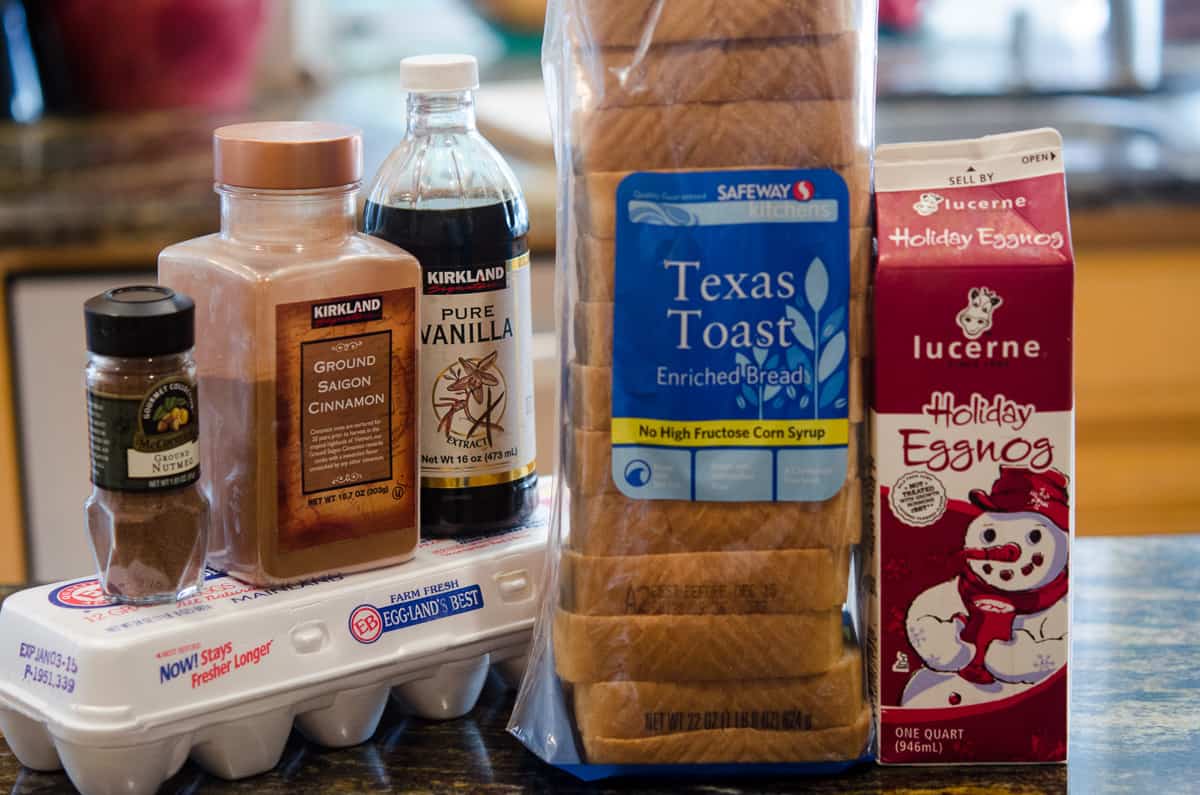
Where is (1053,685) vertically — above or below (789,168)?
below

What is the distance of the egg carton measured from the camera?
80cm

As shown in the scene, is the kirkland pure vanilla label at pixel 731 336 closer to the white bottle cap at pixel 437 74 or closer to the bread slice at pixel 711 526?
the bread slice at pixel 711 526

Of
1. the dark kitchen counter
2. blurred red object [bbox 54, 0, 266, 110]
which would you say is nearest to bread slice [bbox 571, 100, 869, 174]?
the dark kitchen counter

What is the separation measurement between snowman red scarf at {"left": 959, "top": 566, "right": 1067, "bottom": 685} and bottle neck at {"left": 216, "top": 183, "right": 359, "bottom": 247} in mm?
402

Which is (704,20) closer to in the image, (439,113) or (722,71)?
(722,71)

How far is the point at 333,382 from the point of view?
2.84 feet

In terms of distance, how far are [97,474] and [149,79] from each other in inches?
66.4

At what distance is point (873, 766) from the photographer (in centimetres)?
88

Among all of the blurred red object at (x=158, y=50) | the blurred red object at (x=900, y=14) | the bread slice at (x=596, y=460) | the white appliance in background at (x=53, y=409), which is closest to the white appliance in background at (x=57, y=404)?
the white appliance in background at (x=53, y=409)

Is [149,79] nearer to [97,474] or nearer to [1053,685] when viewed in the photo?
[97,474]

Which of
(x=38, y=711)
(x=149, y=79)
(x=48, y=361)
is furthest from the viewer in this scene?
(x=149, y=79)

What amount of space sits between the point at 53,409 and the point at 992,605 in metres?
1.29

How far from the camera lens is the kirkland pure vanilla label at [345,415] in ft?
2.80

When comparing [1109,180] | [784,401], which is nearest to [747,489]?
[784,401]
